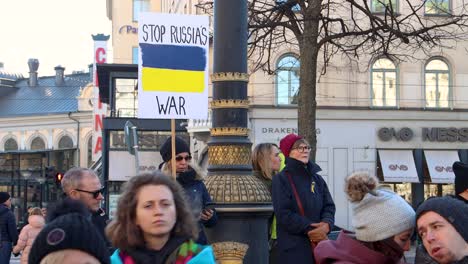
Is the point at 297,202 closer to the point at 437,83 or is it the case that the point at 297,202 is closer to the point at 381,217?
the point at 381,217

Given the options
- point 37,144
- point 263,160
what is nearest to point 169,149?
point 263,160

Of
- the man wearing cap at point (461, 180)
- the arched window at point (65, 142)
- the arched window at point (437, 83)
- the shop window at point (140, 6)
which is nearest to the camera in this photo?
the man wearing cap at point (461, 180)

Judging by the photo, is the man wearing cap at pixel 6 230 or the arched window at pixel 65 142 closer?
the man wearing cap at pixel 6 230

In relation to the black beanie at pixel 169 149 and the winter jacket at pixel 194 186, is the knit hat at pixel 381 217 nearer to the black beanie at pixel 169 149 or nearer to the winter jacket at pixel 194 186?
the winter jacket at pixel 194 186

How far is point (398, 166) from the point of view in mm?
30016

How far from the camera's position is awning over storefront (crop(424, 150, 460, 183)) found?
A: 29.8m

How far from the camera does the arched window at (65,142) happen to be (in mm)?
67938

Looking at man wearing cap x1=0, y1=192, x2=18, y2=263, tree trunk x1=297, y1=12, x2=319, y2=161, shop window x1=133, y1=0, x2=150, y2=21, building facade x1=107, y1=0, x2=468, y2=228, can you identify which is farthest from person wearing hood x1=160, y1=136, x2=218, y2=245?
shop window x1=133, y1=0, x2=150, y2=21

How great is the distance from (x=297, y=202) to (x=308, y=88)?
782 cm

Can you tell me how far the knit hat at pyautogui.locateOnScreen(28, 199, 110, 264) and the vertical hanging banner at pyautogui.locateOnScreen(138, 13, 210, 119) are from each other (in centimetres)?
357

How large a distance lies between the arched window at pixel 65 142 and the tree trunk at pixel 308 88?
5535 cm

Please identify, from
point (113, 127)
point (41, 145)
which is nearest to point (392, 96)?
point (113, 127)

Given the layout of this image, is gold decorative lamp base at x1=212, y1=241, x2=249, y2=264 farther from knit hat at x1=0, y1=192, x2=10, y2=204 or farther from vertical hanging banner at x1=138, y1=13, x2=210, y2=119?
knit hat at x1=0, y1=192, x2=10, y2=204

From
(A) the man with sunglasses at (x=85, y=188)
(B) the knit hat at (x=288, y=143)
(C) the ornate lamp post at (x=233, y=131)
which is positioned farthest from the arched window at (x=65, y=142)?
(A) the man with sunglasses at (x=85, y=188)
